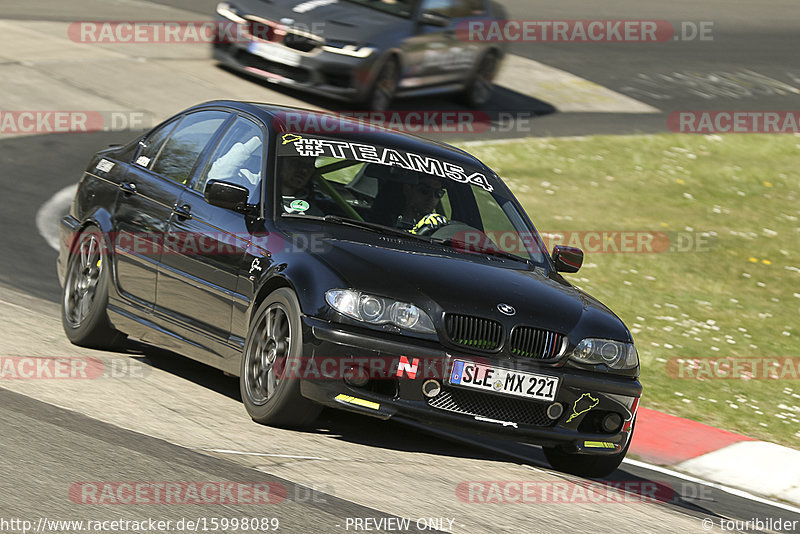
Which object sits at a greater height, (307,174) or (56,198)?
(307,174)

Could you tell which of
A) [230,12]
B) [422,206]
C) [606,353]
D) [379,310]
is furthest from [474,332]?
[230,12]

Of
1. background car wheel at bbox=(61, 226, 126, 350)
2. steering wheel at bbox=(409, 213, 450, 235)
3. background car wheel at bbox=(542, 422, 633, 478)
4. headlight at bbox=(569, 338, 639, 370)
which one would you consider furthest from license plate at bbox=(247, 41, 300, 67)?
headlight at bbox=(569, 338, 639, 370)

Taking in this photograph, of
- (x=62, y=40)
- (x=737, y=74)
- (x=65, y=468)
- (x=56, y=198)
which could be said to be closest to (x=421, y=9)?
(x=62, y=40)

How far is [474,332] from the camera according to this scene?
6.23m

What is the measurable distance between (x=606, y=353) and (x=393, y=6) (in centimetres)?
1183

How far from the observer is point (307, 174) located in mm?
7082

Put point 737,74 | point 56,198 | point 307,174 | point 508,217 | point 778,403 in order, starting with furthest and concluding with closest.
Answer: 1. point 737,74
2. point 56,198
3. point 778,403
4. point 508,217
5. point 307,174

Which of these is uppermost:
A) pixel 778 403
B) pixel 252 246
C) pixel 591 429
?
pixel 252 246

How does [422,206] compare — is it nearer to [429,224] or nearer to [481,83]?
[429,224]

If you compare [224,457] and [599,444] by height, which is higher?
[224,457]

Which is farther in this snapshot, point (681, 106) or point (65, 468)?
point (681, 106)

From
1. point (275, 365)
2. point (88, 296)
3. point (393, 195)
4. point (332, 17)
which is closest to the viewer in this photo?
point (275, 365)

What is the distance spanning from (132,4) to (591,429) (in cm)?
1763

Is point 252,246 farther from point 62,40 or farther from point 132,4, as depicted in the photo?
point 132,4
